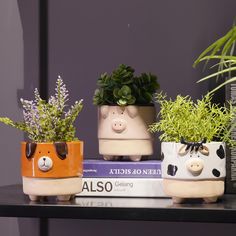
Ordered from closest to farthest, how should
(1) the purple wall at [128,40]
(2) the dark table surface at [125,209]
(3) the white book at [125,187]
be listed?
(2) the dark table surface at [125,209] → (3) the white book at [125,187] → (1) the purple wall at [128,40]

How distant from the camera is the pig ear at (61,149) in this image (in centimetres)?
78

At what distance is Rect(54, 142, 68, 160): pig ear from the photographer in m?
0.78

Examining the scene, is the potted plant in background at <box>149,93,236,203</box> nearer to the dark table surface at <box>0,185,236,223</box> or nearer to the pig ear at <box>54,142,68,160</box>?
the dark table surface at <box>0,185,236,223</box>

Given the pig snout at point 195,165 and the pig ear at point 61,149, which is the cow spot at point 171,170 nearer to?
the pig snout at point 195,165

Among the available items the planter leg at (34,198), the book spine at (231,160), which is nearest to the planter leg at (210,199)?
the book spine at (231,160)

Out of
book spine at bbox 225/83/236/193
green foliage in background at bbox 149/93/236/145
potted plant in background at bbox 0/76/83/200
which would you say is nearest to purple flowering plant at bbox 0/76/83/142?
potted plant in background at bbox 0/76/83/200

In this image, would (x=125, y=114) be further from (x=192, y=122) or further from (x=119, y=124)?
Result: (x=192, y=122)

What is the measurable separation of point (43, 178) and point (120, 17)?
1.23ft

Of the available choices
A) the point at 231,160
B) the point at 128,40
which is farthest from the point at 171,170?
the point at 128,40

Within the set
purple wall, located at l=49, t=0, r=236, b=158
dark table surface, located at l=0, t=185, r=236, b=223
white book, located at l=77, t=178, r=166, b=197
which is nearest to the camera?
dark table surface, located at l=0, t=185, r=236, b=223

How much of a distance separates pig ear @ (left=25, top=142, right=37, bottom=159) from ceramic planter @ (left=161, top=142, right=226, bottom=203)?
0.56ft

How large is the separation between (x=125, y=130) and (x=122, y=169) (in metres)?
0.06

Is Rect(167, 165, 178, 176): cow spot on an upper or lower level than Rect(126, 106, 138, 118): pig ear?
lower

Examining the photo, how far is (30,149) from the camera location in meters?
0.79
